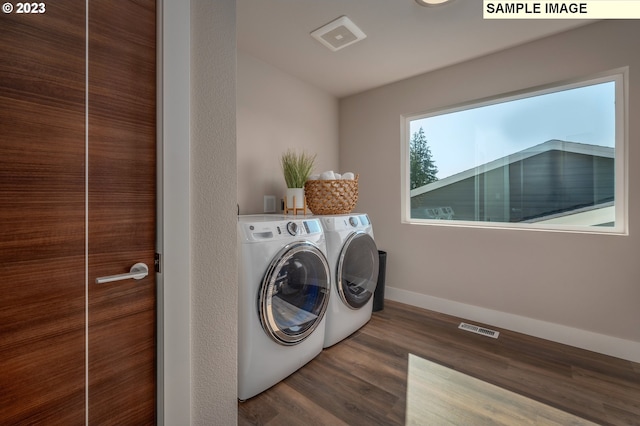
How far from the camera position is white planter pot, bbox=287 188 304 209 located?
225 centimetres

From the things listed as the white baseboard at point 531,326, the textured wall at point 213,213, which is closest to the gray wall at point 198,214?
the textured wall at point 213,213

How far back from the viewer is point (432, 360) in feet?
5.88

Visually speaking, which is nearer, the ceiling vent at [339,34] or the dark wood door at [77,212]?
the dark wood door at [77,212]

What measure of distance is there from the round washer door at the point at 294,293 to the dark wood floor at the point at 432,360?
302 millimetres

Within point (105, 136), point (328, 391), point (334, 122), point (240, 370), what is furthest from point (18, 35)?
point (334, 122)

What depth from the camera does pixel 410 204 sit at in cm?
285

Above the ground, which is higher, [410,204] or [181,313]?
[410,204]

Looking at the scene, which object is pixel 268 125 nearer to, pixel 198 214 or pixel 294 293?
pixel 294 293

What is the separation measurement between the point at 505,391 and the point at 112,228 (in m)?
2.04

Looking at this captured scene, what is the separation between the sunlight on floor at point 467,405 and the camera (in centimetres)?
131

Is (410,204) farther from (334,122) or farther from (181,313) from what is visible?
(181,313)

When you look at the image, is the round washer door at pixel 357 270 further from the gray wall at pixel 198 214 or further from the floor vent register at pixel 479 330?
the gray wall at pixel 198 214

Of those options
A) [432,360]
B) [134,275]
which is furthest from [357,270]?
[134,275]

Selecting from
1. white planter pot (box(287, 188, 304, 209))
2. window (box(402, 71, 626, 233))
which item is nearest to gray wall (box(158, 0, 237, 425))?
white planter pot (box(287, 188, 304, 209))
